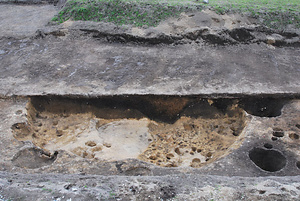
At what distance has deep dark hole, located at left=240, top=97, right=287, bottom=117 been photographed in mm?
4555

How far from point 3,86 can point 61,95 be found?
100 centimetres

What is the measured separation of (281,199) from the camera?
2.44 m

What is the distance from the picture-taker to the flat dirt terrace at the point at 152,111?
8.86 ft

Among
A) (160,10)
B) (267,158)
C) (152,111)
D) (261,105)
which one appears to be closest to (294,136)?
(267,158)

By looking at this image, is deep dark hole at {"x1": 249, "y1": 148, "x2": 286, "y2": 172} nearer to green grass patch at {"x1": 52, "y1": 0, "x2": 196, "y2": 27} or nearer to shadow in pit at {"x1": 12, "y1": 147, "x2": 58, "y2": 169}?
shadow in pit at {"x1": 12, "y1": 147, "x2": 58, "y2": 169}

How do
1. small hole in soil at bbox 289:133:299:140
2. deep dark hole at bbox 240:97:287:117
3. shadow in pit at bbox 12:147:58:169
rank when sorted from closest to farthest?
shadow in pit at bbox 12:147:58:169
small hole in soil at bbox 289:133:299:140
deep dark hole at bbox 240:97:287:117

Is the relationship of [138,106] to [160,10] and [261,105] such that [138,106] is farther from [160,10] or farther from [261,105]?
[160,10]

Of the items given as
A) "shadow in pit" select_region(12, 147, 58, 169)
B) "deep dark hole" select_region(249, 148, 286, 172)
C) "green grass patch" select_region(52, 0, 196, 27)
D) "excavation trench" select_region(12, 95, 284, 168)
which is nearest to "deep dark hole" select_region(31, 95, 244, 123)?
"excavation trench" select_region(12, 95, 284, 168)

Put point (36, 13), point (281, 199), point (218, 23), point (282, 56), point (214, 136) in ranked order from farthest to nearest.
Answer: point (36, 13), point (218, 23), point (282, 56), point (214, 136), point (281, 199)

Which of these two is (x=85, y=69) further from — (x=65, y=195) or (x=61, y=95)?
(x=65, y=195)

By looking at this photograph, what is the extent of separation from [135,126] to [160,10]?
2.92 m

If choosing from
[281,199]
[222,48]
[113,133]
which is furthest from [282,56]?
[281,199]

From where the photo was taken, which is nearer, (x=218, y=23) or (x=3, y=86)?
(x=3, y=86)

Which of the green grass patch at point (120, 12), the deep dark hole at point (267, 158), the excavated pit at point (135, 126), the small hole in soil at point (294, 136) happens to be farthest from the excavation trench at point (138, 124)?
the green grass patch at point (120, 12)
